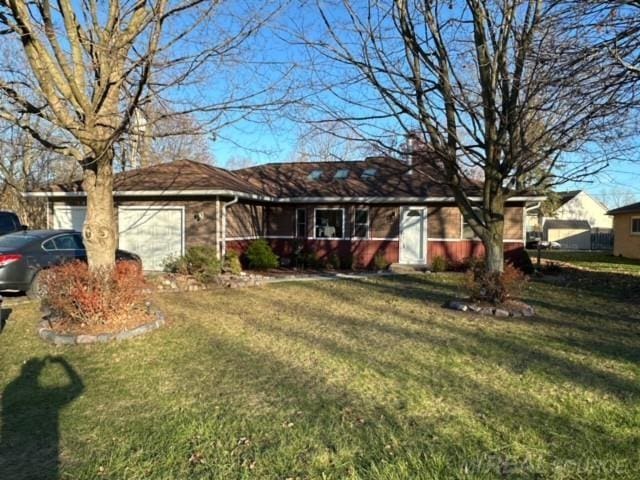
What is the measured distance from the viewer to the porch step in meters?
15.9

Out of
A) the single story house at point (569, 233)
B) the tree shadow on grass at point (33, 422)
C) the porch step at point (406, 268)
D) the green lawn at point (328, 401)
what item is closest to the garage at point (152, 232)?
the green lawn at point (328, 401)

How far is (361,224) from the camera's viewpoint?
17.3 metres

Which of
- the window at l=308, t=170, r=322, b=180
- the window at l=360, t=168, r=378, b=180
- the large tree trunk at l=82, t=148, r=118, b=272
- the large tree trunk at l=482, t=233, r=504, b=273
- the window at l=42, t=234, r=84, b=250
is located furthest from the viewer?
the window at l=308, t=170, r=322, b=180

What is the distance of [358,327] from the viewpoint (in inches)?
297

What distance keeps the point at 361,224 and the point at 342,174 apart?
10.9ft

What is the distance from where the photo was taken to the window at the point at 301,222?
17789mm

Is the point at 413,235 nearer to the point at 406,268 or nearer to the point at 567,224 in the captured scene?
the point at 406,268

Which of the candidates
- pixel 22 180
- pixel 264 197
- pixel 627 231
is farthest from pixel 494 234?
pixel 22 180

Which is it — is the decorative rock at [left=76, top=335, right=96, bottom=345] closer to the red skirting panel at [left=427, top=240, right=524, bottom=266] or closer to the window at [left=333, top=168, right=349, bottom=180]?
the red skirting panel at [left=427, top=240, right=524, bottom=266]

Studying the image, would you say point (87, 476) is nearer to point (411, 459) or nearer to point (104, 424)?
point (104, 424)

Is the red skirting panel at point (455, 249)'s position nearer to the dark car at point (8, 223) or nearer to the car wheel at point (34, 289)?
the car wheel at point (34, 289)

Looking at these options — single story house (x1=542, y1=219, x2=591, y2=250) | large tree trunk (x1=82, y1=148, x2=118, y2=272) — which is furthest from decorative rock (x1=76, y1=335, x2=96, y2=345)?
single story house (x1=542, y1=219, x2=591, y2=250)

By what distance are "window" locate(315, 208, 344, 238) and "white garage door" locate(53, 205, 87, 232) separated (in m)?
8.19

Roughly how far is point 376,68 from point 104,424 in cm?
783
